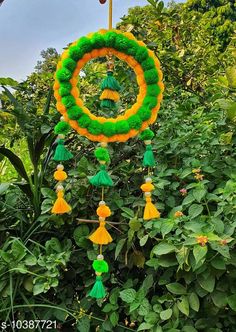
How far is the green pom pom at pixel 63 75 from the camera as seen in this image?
114 centimetres

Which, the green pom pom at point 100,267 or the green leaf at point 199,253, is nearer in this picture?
the green leaf at point 199,253

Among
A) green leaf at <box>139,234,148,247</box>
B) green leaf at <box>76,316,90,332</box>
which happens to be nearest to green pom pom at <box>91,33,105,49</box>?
green leaf at <box>139,234,148,247</box>

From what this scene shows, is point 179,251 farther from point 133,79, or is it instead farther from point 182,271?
point 133,79

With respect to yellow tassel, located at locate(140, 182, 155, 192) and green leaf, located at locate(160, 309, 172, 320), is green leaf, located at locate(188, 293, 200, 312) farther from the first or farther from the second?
yellow tassel, located at locate(140, 182, 155, 192)

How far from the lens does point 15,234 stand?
1.48 meters

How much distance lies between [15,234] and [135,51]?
0.70 m

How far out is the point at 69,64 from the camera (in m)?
1.14

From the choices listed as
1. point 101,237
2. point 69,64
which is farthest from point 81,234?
point 69,64

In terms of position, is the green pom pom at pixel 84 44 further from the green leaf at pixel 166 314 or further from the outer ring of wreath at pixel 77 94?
the green leaf at pixel 166 314

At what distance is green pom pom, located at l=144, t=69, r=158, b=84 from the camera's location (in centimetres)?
116

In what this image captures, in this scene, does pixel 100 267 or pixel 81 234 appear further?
pixel 81 234

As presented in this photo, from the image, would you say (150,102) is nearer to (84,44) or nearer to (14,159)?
(84,44)

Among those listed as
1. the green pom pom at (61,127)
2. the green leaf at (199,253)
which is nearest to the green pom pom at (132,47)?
the green pom pom at (61,127)

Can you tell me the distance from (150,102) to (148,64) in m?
0.09
